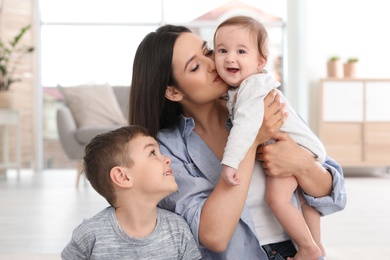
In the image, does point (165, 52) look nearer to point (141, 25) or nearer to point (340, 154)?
point (340, 154)

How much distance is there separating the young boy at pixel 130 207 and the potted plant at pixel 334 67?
5480 mm

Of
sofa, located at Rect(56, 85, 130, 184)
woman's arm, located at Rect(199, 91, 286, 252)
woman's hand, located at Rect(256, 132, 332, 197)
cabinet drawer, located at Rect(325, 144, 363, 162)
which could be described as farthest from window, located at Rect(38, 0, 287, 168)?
woman's arm, located at Rect(199, 91, 286, 252)

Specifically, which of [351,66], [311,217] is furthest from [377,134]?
[311,217]

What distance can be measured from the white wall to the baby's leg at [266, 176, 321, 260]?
18.3 ft

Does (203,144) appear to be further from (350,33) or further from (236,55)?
(350,33)

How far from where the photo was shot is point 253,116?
1595 millimetres

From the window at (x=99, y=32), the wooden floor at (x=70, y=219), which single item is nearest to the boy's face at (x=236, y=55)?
the wooden floor at (x=70, y=219)

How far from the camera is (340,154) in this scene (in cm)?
666

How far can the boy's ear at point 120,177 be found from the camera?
62.9 inches

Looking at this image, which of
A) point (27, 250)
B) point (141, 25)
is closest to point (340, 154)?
point (141, 25)

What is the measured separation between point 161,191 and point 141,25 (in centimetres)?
652

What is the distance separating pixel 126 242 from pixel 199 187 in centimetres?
23

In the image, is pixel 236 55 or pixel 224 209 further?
pixel 236 55

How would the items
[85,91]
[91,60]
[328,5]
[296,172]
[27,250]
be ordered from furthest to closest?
[91,60], [328,5], [85,91], [27,250], [296,172]
